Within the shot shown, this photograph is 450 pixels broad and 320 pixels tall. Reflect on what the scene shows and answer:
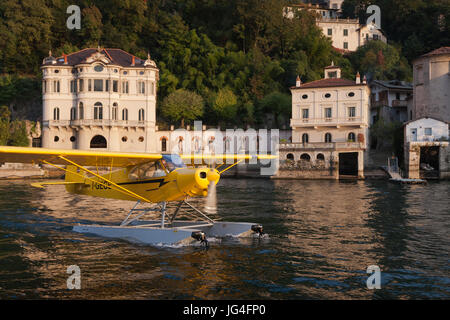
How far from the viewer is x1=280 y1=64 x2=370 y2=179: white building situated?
165 feet

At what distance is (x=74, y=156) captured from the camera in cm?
1461

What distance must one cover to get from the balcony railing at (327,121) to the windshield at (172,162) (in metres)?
42.6

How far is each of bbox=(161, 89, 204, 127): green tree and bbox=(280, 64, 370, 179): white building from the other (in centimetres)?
1469

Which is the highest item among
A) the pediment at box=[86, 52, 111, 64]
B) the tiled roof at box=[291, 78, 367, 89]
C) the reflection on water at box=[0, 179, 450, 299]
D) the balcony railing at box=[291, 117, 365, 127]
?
the pediment at box=[86, 52, 111, 64]

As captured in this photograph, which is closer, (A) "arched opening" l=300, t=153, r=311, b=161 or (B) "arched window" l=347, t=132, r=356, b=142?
(A) "arched opening" l=300, t=153, r=311, b=161

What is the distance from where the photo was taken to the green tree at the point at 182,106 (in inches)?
2386

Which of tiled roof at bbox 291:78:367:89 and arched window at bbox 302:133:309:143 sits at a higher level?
tiled roof at bbox 291:78:367:89

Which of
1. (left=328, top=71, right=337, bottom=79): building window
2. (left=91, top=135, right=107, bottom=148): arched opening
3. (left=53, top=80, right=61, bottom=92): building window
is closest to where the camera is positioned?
(left=53, top=80, right=61, bottom=92): building window

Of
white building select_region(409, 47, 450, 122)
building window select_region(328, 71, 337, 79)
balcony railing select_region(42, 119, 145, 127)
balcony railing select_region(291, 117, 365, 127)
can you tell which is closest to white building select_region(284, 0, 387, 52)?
building window select_region(328, 71, 337, 79)

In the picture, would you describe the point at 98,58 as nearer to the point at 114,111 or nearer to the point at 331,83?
the point at 114,111

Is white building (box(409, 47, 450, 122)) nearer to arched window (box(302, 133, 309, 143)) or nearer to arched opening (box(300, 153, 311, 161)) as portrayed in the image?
arched window (box(302, 133, 309, 143))

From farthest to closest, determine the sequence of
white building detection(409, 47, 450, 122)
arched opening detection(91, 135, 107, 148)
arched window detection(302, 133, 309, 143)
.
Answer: arched opening detection(91, 135, 107, 148), white building detection(409, 47, 450, 122), arched window detection(302, 133, 309, 143)

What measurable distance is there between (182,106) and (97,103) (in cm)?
1180

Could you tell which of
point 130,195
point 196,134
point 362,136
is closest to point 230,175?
point 196,134
